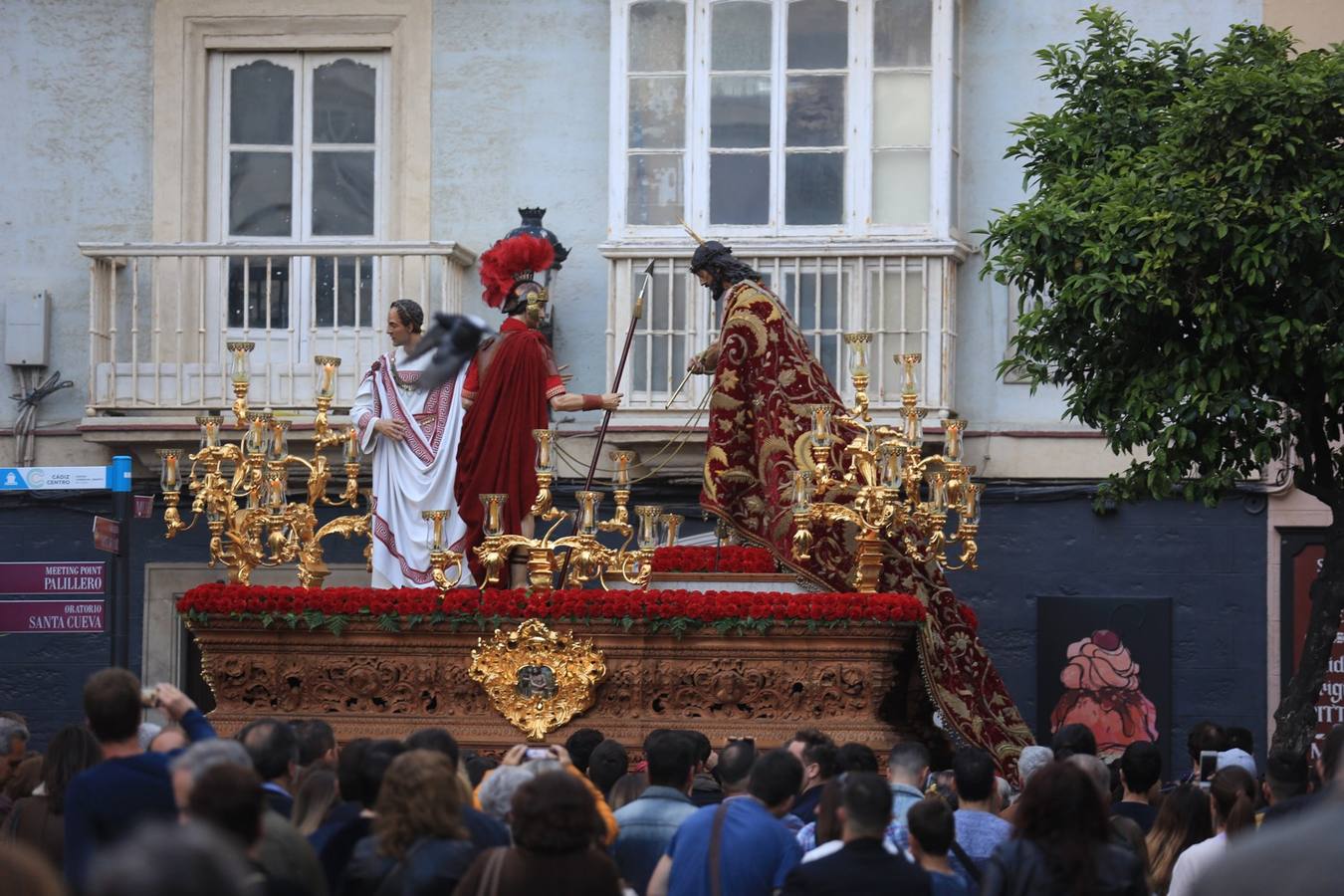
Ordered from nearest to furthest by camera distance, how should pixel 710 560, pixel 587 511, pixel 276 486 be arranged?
pixel 587 511 < pixel 276 486 < pixel 710 560

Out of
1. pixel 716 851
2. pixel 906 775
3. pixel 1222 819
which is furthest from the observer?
pixel 1222 819

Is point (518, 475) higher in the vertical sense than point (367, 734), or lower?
higher

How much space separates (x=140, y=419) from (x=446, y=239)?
8.06ft

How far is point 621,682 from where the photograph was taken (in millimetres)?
11359

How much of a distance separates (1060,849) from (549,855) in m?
1.34

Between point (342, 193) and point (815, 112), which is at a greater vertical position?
point (815, 112)

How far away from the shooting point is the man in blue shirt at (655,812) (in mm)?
7406

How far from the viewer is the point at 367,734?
11.4 metres

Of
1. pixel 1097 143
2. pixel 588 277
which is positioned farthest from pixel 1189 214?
pixel 588 277

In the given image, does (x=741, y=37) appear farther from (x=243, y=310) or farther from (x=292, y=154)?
(x=243, y=310)

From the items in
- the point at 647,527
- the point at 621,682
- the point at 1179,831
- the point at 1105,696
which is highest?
the point at 647,527

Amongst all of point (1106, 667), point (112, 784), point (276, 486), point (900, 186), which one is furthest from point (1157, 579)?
point (112, 784)

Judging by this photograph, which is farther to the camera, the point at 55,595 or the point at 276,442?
the point at 55,595

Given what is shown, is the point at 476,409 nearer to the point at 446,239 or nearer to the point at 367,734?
the point at 367,734
